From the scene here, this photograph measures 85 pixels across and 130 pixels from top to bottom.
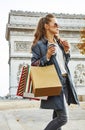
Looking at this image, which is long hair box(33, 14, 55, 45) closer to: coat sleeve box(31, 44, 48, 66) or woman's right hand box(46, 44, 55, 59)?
coat sleeve box(31, 44, 48, 66)

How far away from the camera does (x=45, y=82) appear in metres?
4.29

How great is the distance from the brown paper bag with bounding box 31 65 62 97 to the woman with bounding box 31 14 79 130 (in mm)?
123

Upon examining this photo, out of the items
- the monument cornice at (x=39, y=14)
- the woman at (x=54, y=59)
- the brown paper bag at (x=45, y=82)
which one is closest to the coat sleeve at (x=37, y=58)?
the woman at (x=54, y=59)

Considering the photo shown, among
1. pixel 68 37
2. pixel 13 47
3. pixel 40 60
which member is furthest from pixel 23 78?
pixel 68 37

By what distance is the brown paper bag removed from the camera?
4.27m

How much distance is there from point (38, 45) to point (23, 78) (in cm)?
34

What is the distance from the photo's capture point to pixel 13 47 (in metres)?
34.6

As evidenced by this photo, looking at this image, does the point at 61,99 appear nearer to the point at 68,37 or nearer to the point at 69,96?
the point at 69,96

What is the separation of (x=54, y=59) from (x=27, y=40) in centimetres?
3061

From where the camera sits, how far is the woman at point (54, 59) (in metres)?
4.42

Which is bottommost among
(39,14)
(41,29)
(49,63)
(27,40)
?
(27,40)

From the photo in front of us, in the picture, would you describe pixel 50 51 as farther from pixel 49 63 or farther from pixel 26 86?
pixel 26 86

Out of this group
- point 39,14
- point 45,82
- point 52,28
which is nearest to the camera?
point 45,82

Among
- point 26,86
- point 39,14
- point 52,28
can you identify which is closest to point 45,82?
point 26,86
